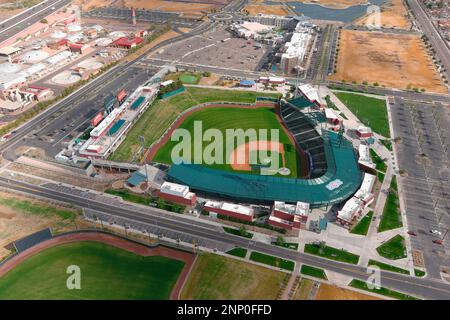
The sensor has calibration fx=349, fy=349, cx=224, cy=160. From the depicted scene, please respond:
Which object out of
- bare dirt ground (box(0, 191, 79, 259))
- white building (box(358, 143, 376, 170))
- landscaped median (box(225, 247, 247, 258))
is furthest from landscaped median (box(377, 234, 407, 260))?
bare dirt ground (box(0, 191, 79, 259))

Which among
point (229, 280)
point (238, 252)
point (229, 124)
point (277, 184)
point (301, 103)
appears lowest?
point (229, 280)

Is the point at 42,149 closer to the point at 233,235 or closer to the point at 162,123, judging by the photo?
the point at 162,123

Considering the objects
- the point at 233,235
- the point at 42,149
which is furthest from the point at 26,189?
the point at 233,235

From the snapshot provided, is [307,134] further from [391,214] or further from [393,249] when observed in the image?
[393,249]

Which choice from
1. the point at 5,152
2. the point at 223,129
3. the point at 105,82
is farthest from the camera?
the point at 105,82

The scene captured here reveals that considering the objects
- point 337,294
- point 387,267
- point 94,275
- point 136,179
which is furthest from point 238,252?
point 136,179

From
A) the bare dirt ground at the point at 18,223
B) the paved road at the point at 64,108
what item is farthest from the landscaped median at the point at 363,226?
the paved road at the point at 64,108

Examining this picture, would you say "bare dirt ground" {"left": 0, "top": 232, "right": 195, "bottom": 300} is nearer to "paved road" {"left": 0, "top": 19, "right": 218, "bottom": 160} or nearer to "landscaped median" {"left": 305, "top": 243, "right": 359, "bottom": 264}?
"landscaped median" {"left": 305, "top": 243, "right": 359, "bottom": 264}
